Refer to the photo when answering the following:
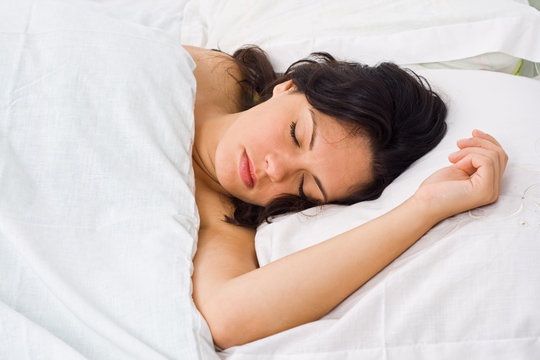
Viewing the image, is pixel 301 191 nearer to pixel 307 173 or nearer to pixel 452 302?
pixel 307 173

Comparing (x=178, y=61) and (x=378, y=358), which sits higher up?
(x=178, y=61)

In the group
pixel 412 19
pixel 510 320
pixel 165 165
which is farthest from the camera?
pixel 412 19

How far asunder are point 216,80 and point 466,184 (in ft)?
2.72

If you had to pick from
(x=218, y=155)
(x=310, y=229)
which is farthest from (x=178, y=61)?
(x=310, y=229)

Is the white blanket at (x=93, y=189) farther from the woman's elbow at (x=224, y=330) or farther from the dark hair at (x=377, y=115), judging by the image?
the dark hair at (x=377, y=115)

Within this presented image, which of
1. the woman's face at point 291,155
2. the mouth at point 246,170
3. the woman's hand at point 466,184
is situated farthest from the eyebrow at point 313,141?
the woman's hand at point 466,184

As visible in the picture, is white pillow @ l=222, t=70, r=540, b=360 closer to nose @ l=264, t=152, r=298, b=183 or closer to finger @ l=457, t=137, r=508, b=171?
finger @ l=457, t=137, r=508, b=171

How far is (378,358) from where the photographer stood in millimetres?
857

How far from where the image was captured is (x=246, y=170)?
3.91 feet

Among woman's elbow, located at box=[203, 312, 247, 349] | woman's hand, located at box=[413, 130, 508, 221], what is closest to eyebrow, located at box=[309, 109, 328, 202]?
woman's hand, located at box=[413, 130, 508, 221]

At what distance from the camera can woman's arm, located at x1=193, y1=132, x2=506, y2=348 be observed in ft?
3.06

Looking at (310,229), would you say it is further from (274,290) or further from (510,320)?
(510,320)

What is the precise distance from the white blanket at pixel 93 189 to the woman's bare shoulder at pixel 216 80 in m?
0.21

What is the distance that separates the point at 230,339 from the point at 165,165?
0.36 metres
